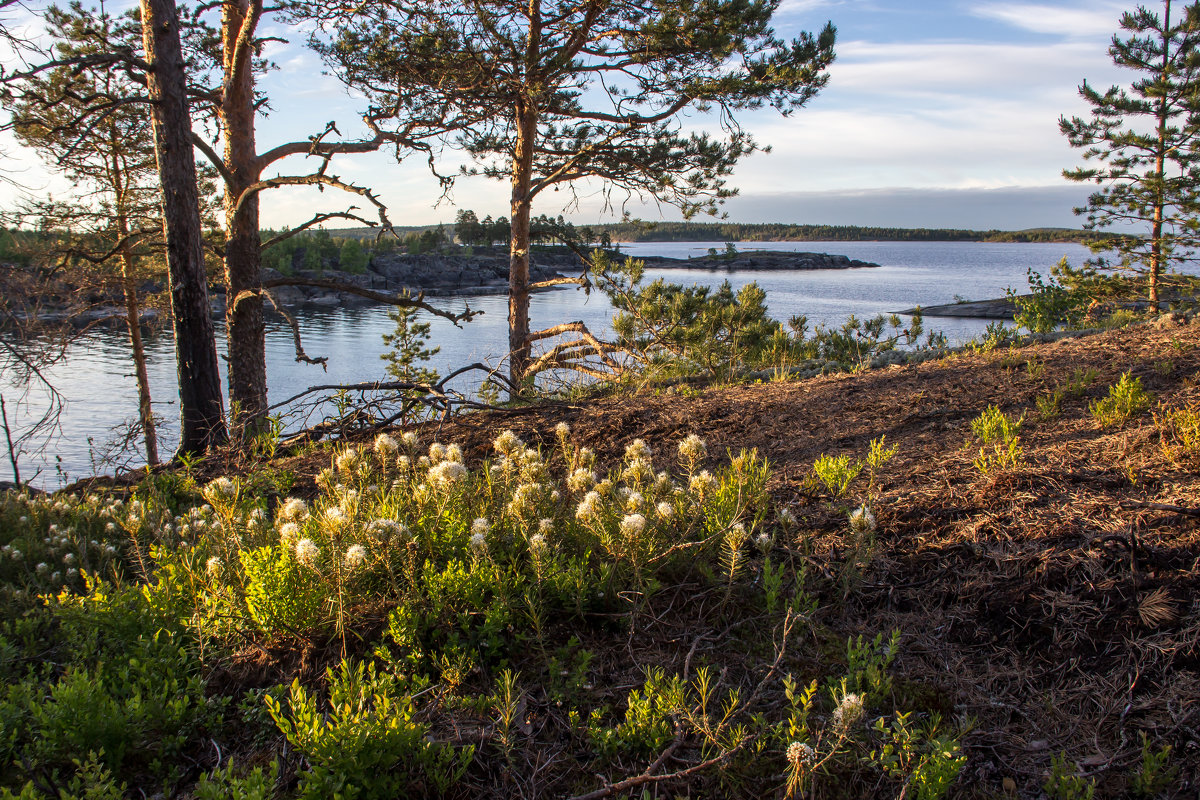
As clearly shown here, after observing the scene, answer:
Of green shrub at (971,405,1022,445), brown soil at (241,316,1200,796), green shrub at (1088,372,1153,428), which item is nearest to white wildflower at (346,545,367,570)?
brown soil at (241,316,1200,796)

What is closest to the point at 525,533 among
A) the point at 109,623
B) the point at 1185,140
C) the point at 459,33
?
the point at 109,623

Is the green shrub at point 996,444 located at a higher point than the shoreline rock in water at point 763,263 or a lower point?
lower

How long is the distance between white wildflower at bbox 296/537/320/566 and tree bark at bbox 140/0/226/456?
225 inches

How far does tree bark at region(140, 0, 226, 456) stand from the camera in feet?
23.9

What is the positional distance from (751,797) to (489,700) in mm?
818

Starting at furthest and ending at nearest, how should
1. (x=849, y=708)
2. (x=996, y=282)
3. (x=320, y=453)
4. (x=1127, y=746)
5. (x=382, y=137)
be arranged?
(x=996, y=282) < (x=382, y=137) < (x=320, y=453) < (x=1127, y=746) < (x=849, y=708)

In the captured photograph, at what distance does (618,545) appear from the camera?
100 inches

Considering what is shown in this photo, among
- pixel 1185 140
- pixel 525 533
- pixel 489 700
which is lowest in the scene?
pixel 489 700

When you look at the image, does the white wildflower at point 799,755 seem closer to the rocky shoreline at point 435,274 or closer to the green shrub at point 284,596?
the green shrub at point 284,596

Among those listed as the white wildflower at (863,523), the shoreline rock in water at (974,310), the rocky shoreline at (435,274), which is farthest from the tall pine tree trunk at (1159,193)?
→ the rocky shoreline at (435,274)

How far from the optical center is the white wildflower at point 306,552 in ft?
7.36

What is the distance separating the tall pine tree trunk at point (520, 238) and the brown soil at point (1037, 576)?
862 cm

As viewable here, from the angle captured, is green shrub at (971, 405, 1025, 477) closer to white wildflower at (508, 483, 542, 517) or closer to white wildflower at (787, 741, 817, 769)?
white wildflower at (787, 741, 817, 769)

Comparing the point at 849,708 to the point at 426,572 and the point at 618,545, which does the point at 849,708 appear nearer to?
the point at 618,545
